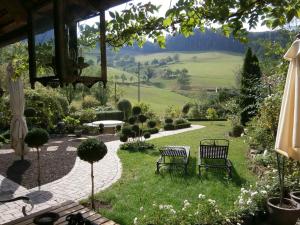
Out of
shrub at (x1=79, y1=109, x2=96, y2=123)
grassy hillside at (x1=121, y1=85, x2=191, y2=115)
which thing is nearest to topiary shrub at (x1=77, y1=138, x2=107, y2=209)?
shrub at (x1=79, y1=109, x2=96, y2=123)

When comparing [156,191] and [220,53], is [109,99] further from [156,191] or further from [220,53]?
[220,53]

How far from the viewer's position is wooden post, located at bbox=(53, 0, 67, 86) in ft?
6.12

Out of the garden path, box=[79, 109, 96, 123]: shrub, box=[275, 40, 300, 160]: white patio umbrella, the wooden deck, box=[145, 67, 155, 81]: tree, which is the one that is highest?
box=[145, 67, 155, 81]: tree

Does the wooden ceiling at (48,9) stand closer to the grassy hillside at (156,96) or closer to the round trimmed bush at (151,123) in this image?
the round trimmed bush at (151,123)

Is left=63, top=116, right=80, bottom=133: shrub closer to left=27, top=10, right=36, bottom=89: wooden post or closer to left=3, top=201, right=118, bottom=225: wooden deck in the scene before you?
left=3, top=201, right=118, bottom=225: wooden deck

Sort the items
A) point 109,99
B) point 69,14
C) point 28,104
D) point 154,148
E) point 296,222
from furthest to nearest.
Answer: point 109,99 → point 28,104 → point 154,148 → point 296,222 → point 69,14

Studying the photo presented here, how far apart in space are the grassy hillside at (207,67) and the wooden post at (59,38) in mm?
79376

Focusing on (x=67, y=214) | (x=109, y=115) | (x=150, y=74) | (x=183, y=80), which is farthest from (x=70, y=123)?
(x=150, y=74)

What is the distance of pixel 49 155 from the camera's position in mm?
11328

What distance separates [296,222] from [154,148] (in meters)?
8.16

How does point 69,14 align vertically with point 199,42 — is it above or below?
below

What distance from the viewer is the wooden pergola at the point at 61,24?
1.89 metres

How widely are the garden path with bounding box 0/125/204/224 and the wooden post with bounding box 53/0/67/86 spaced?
464 centimetres

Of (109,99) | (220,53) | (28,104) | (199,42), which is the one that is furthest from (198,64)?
(28,104)
